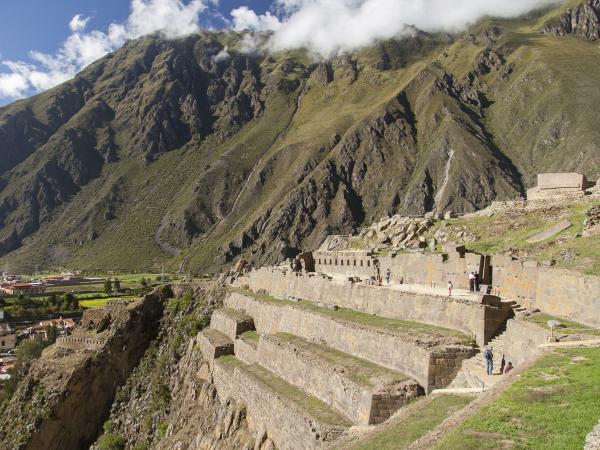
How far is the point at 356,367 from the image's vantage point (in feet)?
64.8

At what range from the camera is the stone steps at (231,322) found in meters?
33.9

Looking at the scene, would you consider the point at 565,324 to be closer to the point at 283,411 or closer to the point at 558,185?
the point at 283,411

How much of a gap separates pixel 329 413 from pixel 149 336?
27376mm

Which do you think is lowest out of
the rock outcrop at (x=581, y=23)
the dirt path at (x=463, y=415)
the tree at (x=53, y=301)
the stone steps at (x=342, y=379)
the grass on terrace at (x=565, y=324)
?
the tree at (x=53, y=301)

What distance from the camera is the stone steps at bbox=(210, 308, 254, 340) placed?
3388 centimetres

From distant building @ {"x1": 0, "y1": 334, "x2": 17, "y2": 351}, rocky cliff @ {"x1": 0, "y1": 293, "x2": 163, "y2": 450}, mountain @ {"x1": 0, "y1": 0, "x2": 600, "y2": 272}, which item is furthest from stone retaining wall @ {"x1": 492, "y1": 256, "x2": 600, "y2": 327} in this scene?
mountain @ {"x1": 0, "y1": 0, "x2": 600, "y2": 272}

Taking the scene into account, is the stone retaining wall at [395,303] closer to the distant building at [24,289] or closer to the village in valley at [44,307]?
the village in valley at [44,307]

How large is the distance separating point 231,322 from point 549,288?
2065 centimetres

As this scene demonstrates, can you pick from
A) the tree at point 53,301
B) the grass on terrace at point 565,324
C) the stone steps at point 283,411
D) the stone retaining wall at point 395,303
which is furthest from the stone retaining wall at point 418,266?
the tree at point 53,301

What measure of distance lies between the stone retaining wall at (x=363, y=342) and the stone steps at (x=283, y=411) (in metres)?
2.48

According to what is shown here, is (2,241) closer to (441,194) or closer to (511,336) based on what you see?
(441,194)

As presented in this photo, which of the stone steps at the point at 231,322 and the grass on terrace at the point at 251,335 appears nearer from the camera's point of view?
the grass on terrace at the point at 251,335

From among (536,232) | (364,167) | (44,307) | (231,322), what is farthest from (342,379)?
(364,167)

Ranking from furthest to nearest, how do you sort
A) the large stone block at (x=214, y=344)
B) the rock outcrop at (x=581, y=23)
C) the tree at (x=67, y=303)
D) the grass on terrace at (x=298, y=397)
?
the rock outcrop at (x=581, y=23) < the tree at (x=67, y=303) < the large stone block at (x=214, y=344) < the grass on terrace at (x=298, y=397)
